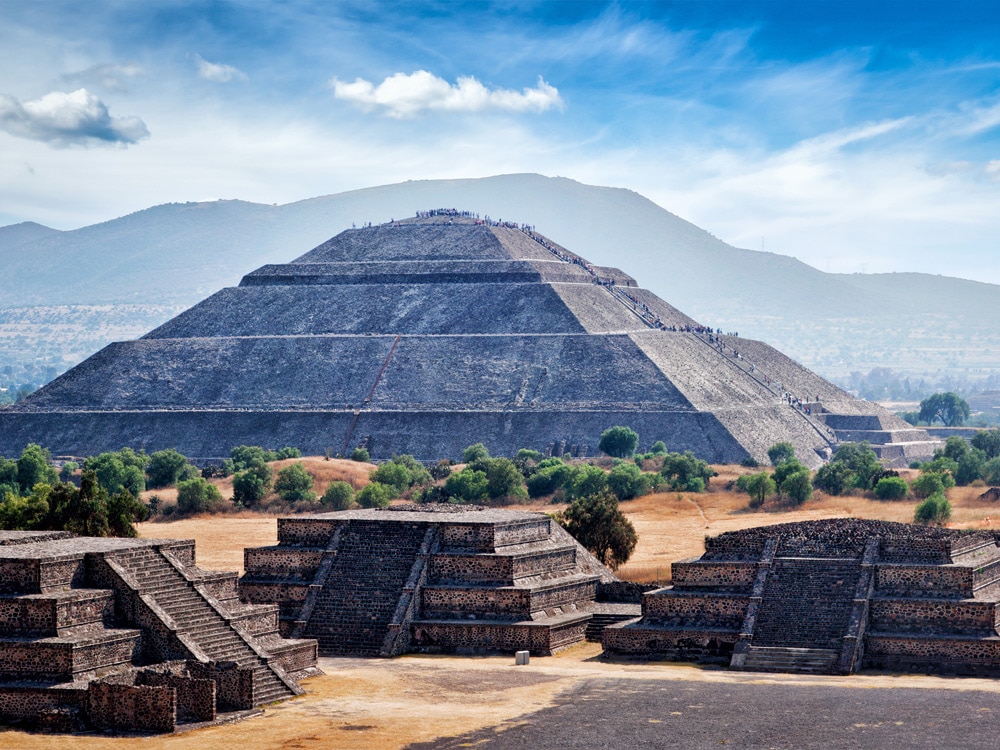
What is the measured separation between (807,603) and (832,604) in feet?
2.17

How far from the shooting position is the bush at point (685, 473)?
9488 cm

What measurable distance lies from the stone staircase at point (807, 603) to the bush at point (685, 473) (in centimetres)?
4977

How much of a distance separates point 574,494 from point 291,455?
28478mm

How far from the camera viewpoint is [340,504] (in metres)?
84.6

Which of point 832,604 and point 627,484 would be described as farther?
point 627,484

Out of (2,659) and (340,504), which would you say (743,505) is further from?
(2,659)

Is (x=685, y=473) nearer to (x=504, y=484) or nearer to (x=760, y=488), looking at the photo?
(x=760, y=488)

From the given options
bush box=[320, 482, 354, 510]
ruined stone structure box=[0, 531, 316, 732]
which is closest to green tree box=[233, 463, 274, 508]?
bush box=[320, 482, 354, 510]

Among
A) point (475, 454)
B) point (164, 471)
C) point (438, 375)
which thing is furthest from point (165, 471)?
point (438, 375)

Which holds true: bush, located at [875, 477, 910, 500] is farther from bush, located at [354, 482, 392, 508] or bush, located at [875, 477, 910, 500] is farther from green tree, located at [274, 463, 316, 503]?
green tree, located at [274, 463, 316, 503]

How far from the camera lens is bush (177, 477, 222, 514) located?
3307 inches

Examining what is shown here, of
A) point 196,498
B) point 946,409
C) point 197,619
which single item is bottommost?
point 197,619

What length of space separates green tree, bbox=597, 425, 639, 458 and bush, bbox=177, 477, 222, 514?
34.8 m

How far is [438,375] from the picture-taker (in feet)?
427
